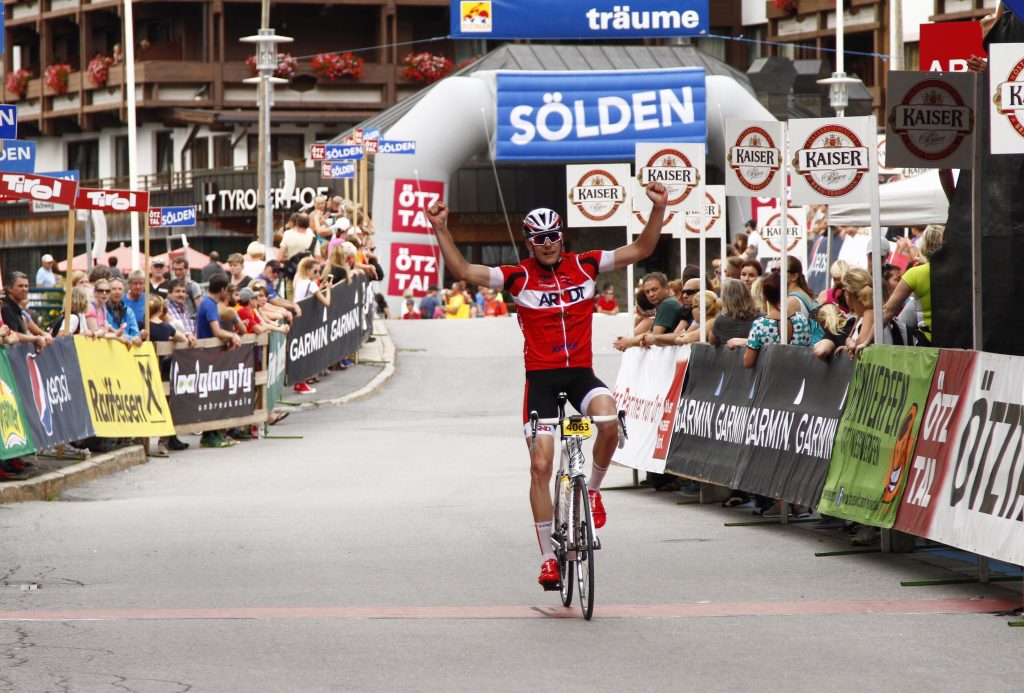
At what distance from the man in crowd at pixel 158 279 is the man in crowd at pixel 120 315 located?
3.46m

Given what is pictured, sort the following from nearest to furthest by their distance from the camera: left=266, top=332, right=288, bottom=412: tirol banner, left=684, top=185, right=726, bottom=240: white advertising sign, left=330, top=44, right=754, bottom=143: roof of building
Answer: left=684, top=185, right=726, bottom=240: white advertising sign → left=266, top=332, right=288, bottom=412: tirol banner → left=330, top=44, right=754, bottom=143: roof of building

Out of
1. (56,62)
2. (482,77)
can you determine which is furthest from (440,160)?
(56,62)

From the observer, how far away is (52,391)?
1642 centimetres

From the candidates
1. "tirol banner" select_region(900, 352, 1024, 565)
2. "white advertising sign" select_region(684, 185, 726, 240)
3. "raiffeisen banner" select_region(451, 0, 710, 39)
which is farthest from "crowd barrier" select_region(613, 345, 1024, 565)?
"raiffeisen banner" select_region(451, 0, 710, 39)

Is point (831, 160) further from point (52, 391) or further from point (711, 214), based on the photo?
point (711, 214)

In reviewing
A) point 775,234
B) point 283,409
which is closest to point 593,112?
point 775,234

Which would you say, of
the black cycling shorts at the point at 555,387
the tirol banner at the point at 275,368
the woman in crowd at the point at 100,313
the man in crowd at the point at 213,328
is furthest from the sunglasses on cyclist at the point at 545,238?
the tirol banner at the point at 275,368

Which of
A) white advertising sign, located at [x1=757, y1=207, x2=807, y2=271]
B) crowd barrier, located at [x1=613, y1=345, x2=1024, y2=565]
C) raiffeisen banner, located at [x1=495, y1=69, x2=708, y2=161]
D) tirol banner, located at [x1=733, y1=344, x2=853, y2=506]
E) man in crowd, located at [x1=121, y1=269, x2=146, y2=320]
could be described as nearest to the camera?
crowd barrier, located at [x1=613, y1=345, x2=1024, y2=565]

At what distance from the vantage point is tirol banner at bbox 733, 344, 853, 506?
1170 centimetres

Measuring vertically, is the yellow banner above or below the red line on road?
above

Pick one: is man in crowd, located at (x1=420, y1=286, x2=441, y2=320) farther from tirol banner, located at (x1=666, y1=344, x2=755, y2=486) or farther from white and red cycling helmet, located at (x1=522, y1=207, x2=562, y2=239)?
white and red cycling helmet, located at (x1=522, y1=207, x2=562, y2=239)

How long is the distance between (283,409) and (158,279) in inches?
104

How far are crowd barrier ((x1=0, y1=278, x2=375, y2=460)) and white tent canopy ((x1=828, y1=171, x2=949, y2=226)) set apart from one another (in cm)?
733

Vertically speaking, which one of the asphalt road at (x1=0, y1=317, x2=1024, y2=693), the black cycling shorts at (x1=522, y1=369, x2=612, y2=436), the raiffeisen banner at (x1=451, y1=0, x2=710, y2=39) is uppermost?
the raiffeisen banner at (x1=451, y1=0, x2=710, y2=39)
